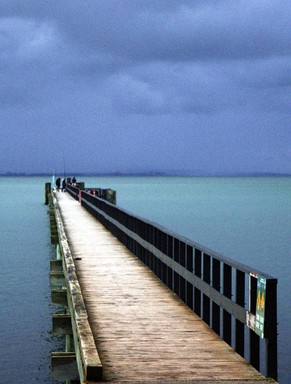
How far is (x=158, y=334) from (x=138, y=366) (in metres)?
1.62

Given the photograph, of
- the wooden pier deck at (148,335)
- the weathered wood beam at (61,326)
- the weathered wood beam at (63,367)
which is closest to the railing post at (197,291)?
the wooden pier deck at (148,335)

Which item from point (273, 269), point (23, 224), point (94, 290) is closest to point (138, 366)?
point (94, 290)

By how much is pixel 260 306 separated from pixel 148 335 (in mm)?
2383

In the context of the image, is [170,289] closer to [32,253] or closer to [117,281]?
[117,281]

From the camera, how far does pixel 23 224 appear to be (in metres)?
62.8

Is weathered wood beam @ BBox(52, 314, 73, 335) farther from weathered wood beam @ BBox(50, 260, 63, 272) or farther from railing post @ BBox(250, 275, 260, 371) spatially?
weathered wood beam @ BBox(50, 260, 63, 272)

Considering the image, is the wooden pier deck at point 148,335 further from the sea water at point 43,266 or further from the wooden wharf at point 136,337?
the sea water at point 43,266

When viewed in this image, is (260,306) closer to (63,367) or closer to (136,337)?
(136,337)

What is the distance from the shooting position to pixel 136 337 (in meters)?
9.08

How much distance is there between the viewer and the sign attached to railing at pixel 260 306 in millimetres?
7082

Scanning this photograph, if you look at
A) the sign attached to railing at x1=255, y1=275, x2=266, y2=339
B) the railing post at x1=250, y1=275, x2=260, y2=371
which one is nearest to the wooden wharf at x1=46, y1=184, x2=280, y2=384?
the railing post at x1=250, y1=275, x2=260, y2=371

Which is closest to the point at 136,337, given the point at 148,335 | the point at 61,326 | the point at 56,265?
the point at 148,335

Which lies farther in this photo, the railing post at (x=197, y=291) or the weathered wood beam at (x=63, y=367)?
the railing post at (x=197, y=291)

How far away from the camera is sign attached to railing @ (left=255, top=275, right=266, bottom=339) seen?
7.08m
